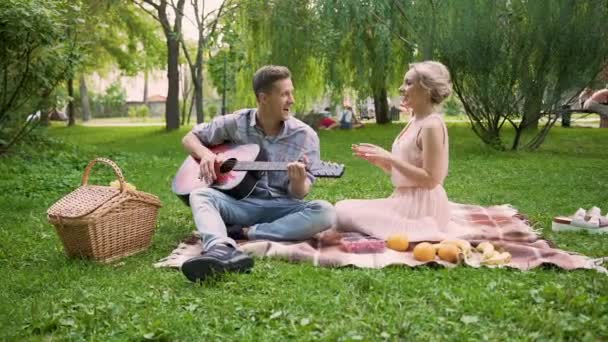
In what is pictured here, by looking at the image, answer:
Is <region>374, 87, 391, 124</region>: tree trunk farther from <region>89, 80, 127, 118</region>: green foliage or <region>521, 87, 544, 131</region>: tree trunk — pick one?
<region>89, 80, 127, 118</region>: green foliage

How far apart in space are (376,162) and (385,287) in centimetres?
130

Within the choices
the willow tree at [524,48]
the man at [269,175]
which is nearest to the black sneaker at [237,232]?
the man at [269,175]

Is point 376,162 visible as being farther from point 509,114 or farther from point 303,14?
point 303,14

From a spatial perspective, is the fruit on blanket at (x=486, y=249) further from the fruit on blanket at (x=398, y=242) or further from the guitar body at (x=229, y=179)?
the guitar body at (x=229, y=179)

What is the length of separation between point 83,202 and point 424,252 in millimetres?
1946

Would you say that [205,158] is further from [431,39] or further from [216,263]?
[431,39]

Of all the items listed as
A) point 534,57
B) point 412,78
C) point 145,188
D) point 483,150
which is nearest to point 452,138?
point 483,150

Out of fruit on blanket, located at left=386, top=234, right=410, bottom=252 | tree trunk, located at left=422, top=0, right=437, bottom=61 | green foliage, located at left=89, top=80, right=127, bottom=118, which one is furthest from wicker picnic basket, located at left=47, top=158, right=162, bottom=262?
green foliage, located at left=89, top=80, right=127, bottom=118

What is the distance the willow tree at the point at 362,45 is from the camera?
504 inches

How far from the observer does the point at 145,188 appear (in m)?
6.98

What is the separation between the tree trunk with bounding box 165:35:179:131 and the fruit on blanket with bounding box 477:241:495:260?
541 inches

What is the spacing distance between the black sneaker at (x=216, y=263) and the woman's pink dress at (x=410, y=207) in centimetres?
111

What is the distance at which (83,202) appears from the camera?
150 inches

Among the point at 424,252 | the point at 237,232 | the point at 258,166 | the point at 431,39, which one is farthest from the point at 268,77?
the point at 431,39
